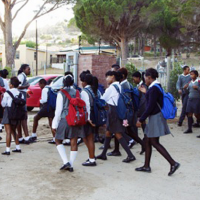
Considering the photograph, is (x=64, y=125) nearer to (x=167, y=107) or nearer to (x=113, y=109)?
(x=113, y=109)

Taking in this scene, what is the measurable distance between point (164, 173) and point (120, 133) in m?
1.00

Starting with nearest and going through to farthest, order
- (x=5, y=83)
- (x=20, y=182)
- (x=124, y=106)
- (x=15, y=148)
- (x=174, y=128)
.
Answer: (x=20, y=182) < (x=124, y=106) < (x=15, y=148) < (x=5, y=83) < (x=174, y=128)

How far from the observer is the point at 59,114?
5.19m

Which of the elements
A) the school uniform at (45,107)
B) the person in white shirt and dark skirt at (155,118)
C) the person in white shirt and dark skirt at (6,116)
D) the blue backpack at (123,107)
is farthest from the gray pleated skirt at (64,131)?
the school uniform at (45,107)

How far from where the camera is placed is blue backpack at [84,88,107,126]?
5.90 metres

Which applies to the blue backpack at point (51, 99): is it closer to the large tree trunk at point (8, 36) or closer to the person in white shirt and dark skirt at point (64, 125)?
the person in white shirt and dark skirt at point (64, 125)

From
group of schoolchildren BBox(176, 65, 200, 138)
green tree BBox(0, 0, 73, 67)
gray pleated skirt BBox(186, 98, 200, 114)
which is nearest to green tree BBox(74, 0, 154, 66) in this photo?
green tree BBox(0, 0, 73, 67)

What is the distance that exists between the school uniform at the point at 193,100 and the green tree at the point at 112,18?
2515 centimetres

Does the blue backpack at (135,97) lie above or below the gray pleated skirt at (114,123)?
above

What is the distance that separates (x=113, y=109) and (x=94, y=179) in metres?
1.31

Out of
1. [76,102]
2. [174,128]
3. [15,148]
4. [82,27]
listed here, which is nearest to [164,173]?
[76,102]

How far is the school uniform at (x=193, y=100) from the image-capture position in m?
8.51

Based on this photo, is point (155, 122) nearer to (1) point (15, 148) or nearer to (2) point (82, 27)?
(1) point (15, 148)

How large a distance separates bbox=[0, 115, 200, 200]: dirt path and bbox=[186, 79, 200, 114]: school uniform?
6.58ft
